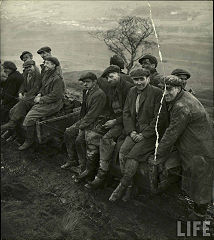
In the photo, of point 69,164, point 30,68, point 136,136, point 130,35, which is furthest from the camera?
point 130,35

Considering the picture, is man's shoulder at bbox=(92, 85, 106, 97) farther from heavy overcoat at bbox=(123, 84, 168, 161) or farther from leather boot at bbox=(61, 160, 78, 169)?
leather boot at bbox=(61, 160, 78, 169)

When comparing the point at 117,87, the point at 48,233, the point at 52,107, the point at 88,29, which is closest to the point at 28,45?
the point at 88,29

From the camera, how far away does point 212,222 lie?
12.9 ft

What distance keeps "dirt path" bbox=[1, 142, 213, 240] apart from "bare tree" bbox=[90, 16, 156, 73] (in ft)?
20.2

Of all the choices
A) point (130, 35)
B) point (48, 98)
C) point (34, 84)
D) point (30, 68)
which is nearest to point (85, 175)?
point (48, 98)

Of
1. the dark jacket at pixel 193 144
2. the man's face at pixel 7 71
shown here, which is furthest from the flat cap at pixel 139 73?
the man's face at pixel 7 71

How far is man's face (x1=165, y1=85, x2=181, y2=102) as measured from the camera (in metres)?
3.66

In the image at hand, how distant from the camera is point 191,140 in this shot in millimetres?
3688

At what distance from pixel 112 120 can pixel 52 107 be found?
1.56 meters

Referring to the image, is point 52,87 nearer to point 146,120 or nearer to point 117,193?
point 146,120

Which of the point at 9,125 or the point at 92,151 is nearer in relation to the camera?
the point at 92,151

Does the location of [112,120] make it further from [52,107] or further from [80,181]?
[52,107]

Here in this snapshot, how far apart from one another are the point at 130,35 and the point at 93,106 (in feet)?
19.2

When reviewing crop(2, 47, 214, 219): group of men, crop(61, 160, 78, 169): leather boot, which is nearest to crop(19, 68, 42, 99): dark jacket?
crop(2, 47, 214, 219): group of men
